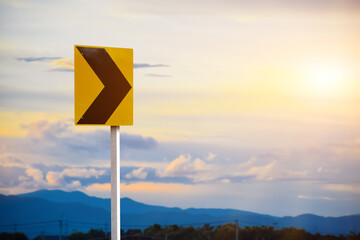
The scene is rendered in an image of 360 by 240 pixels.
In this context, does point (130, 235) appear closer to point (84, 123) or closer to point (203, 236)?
point (203, 236)

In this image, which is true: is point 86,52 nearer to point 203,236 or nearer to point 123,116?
point 123,116

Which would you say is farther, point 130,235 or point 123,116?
point 130,235

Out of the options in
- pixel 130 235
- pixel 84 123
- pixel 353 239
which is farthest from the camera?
pixel 130 235

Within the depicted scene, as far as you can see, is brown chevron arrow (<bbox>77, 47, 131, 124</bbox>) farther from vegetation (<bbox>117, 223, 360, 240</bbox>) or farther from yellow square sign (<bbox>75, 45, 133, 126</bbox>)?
vegetation (<bbox>117, 223, 360, 240</bbox>)

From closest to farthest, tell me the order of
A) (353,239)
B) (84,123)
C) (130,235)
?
(84,123), (353,239), (130,235)

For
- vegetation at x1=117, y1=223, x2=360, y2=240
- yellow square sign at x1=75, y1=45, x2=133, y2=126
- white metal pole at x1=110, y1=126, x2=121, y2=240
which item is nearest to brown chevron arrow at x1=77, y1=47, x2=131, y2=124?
yellow square sign at x1=75, y1=45, x2=133, y2=126

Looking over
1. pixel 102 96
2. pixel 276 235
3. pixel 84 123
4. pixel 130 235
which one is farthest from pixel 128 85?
pixel 276 235

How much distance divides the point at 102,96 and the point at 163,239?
593 cm

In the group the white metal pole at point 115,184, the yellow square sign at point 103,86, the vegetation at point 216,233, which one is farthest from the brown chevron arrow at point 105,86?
the vegetation at point 216,233

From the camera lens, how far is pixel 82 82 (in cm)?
362

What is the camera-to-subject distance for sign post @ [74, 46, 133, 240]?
362 cm

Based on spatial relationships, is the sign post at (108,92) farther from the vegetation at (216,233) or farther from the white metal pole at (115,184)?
the vegetation at (216,233)

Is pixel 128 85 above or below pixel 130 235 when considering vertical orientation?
above

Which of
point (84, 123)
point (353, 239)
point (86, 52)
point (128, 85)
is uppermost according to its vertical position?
point (86, 52)
